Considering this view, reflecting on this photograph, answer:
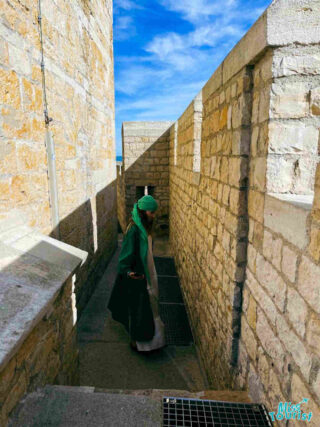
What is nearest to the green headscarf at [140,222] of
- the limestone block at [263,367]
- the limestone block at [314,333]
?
the limestone block at [263,367]

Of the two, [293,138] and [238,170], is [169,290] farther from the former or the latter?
[293,138]

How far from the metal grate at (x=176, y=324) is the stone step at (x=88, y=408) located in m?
1.94

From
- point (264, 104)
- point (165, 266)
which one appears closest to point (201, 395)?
point (264, 104)

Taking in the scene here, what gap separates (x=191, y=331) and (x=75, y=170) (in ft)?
9.30

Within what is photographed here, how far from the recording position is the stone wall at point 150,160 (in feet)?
29.0

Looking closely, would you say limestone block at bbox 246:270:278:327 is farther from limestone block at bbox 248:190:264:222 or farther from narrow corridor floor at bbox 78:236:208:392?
narrow corridor floor at bbox 78:236:208:392

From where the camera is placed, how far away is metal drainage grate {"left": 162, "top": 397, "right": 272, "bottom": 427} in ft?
5.44

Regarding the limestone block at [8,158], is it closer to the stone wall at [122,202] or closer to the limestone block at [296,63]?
the limestone block at [296,63]

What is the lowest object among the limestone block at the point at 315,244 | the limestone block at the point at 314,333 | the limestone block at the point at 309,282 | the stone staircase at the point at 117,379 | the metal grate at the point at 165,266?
the metal grate at the point at 165,266

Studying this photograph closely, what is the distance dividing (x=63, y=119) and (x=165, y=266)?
4074 mm

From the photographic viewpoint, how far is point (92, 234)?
4.99 m

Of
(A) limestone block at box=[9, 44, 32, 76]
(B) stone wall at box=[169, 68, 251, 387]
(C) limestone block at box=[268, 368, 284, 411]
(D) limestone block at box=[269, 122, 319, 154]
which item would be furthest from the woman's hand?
(A) limestone block at box=[9, 44, 32, 76]

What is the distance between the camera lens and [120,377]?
3090 millimetres

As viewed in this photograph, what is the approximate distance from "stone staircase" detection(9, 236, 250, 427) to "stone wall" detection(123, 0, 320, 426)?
0.53m
